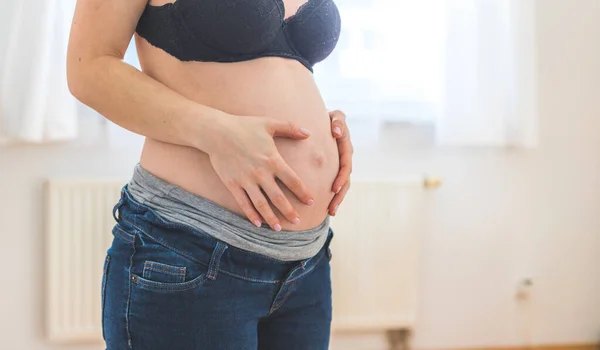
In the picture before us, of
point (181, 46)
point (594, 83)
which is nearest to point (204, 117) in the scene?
point (181, 46)

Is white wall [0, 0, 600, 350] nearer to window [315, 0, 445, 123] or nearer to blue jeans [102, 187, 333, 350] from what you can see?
window [315, 0, 445, 123]

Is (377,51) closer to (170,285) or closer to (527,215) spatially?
(527,215)

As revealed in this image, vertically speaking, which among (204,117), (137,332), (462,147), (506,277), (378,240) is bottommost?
(506,277)

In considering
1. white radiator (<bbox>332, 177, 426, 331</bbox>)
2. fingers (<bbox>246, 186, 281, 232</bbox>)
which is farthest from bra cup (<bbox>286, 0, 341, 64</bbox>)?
white radiator (<bbox>332, 177, 426, 331</bbox>)

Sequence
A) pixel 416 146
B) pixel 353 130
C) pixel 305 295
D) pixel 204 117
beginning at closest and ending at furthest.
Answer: pixel 204 117, pixel 305 295, pixel 353 130, pixel 416 146

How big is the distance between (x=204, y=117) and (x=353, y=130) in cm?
100

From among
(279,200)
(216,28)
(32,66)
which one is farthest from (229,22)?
(32,66)

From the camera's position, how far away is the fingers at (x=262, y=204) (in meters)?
0.66

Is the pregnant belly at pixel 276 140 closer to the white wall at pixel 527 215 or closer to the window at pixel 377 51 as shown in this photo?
the window at pixel 377 51

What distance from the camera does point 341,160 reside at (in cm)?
82

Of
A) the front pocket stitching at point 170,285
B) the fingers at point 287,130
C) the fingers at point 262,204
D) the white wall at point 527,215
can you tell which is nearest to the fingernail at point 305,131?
the fingers at point 287,130

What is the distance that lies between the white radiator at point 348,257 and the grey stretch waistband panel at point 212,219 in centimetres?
89

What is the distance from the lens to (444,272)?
1813 millimetres

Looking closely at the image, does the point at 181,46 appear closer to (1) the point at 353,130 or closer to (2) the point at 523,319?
(1) the point at 353,130
